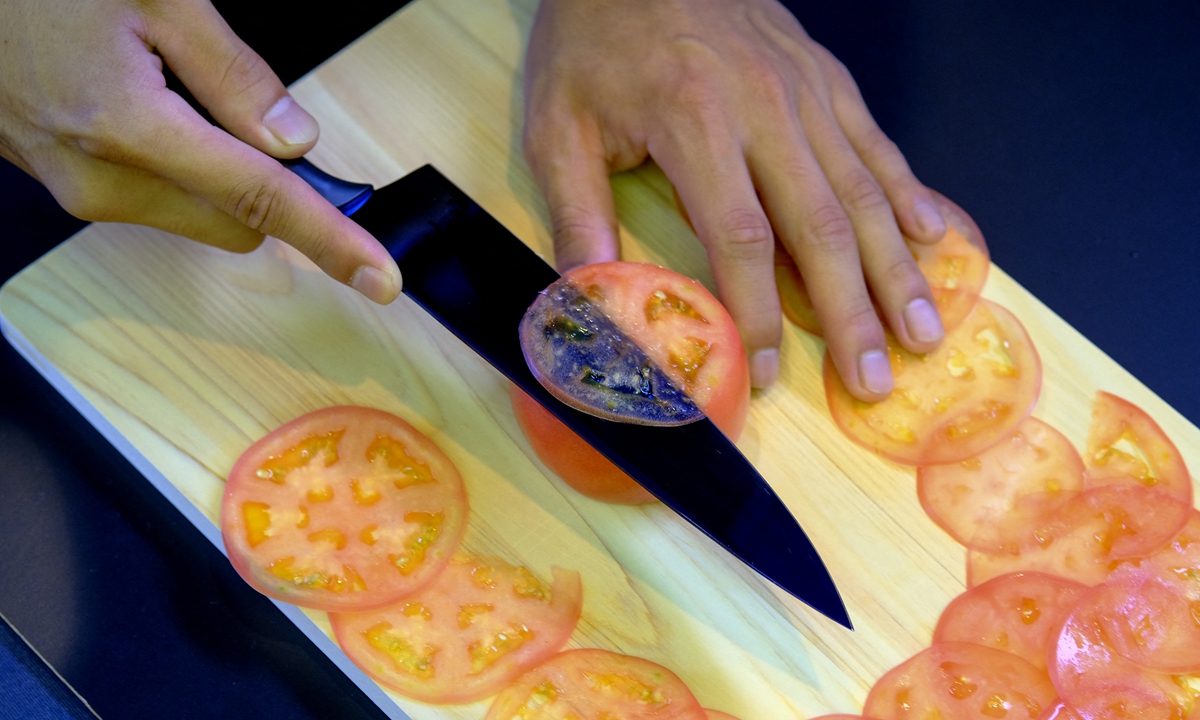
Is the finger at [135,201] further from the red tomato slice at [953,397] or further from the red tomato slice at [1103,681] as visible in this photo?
the red tomato slice at [1103,681]

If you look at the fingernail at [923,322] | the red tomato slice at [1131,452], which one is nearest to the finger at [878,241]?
the fingernail at [923,322]

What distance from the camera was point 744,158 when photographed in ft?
4.59

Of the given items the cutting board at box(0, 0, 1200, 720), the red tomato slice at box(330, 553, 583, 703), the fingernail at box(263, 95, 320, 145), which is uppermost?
the fingernail at box(263, 95, 320, 145)

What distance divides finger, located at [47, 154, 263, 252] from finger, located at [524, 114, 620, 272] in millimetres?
417

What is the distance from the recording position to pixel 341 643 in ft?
3.78

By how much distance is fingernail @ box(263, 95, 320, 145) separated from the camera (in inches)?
47.2

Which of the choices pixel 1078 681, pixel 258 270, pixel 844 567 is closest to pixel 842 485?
pixel 844 567

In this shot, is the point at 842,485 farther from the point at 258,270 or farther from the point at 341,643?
the point at 258,270

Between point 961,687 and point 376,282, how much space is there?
83cm

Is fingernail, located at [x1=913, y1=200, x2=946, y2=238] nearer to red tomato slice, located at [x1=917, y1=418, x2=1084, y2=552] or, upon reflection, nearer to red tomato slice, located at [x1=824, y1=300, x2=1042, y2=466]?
red tomato slice, located at [x1=824, y1=300, x2=1042, y2=466]

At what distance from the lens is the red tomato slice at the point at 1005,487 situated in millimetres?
1230

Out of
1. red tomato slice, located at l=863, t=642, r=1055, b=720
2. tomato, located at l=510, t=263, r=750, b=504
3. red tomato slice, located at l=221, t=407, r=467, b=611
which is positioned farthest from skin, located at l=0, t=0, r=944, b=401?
red tomato slice, located at l=863, t=642, r=1055, b=720

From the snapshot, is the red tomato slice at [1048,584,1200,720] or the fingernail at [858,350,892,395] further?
the fingernail at [858,350,892,395]

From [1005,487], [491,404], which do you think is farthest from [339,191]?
[1005,487]
